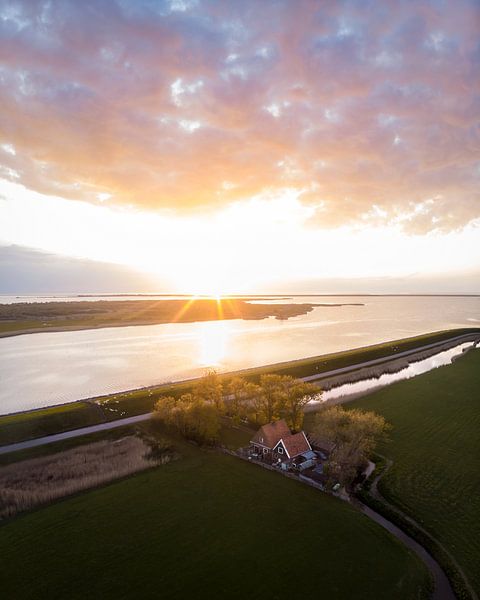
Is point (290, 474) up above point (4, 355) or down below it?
below

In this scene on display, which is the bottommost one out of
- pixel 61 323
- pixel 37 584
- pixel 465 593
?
pixel 465 593

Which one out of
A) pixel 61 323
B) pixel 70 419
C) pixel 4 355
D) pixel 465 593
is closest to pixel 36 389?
pixel 70 419

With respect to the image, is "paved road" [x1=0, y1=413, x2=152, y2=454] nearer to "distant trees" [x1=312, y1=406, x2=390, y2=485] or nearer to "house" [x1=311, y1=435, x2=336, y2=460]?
"house" [x1=311, y1=435, x2=336, y2=460]

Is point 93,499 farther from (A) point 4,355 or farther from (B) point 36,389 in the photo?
(A) point 4,355

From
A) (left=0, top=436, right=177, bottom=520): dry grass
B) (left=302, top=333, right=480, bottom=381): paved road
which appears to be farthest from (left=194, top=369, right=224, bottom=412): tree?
(left=302, top=333, right=480, bottom=381): paved road

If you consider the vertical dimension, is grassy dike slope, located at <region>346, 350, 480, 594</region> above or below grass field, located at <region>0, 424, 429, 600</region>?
below

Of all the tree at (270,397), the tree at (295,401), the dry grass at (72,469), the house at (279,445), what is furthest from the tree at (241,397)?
the dry grass at (72,469)

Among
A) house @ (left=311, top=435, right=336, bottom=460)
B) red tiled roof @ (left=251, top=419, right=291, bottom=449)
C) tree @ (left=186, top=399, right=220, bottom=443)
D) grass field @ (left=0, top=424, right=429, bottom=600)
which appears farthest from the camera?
tree @ (left=186, top=399, right=220, bottom=443)

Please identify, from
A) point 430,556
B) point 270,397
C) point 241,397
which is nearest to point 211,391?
point 241,397
